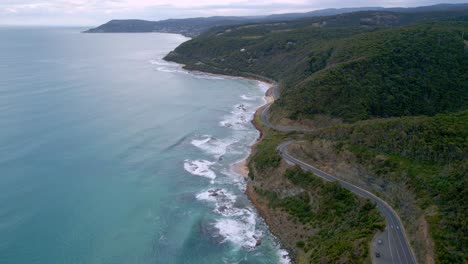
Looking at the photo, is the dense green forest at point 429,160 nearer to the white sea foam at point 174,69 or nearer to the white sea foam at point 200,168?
the white sea foam at point 200,168

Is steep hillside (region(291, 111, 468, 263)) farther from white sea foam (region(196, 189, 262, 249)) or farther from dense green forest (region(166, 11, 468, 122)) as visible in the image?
dense green forest (region(166, 11, 468, 122))

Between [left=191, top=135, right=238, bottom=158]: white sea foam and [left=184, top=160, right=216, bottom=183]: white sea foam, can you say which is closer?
[left=184, top=160, right=216, bottom=183]: white sea foam

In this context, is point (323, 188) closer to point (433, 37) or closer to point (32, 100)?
point (433, 37)

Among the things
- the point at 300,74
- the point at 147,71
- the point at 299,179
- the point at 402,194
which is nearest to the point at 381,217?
the point at 402,194

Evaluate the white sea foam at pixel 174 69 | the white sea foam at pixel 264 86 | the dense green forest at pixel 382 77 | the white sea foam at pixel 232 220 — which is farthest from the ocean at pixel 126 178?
the white sea foam at pixel 174 69

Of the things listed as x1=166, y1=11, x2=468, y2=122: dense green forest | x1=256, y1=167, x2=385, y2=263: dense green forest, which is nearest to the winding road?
x1=256, y1=167, x2=385, y2=263: dense green forest

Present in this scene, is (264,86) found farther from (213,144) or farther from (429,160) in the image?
(429,160)
